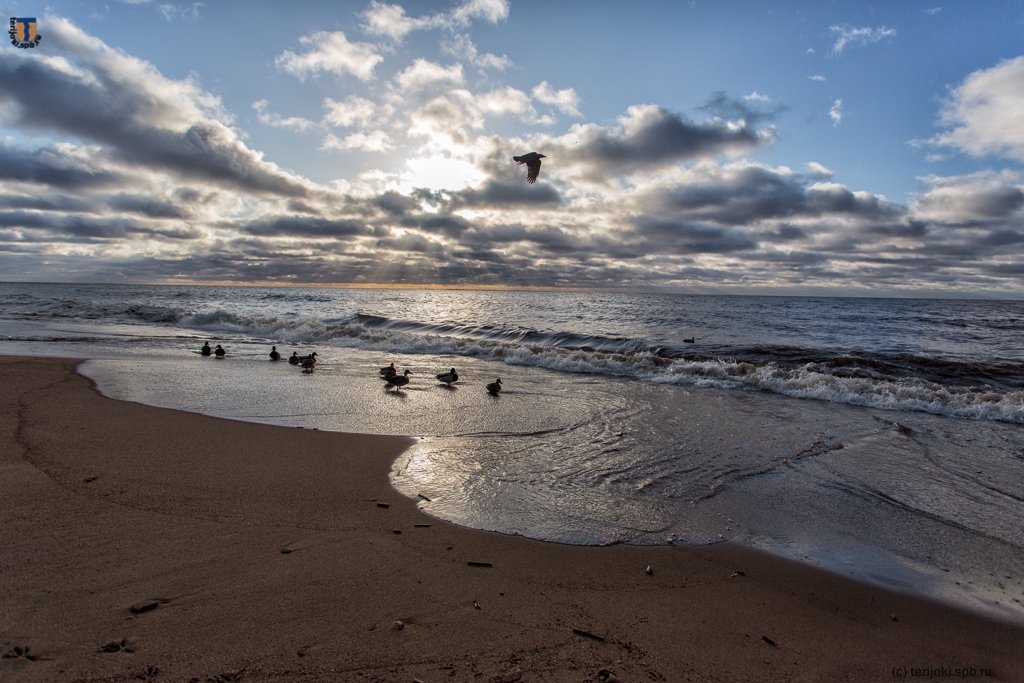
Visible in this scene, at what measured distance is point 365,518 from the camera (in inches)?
165

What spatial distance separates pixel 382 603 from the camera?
300cm

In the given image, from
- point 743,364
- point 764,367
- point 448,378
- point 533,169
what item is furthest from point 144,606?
point 764,367

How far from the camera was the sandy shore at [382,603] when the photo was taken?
252cm

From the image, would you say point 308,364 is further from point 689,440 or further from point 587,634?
point 587,634

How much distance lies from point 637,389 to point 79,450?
1017 centimetres

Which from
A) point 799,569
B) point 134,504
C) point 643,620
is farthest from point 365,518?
point 799,569

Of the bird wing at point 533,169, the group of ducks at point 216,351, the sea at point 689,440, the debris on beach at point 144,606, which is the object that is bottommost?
the sea at point 689,440

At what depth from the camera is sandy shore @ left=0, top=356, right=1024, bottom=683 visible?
2.52 meters

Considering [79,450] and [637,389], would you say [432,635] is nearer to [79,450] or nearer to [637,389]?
[79,450]

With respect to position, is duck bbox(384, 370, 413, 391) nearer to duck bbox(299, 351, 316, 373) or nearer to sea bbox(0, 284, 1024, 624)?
sea bbox(0, 284, 1024, 624)

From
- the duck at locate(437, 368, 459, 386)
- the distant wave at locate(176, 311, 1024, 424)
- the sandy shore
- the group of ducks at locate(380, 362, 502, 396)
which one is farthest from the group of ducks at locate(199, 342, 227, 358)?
the sandy shore

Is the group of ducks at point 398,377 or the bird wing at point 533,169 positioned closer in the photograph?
the bird wing at point 533,169

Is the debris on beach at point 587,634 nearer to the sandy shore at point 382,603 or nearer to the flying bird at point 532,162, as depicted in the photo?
the sandy shore at point 382,603

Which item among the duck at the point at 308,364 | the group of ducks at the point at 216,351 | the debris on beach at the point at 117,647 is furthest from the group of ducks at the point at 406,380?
the debris on beach at the point at 117,647
